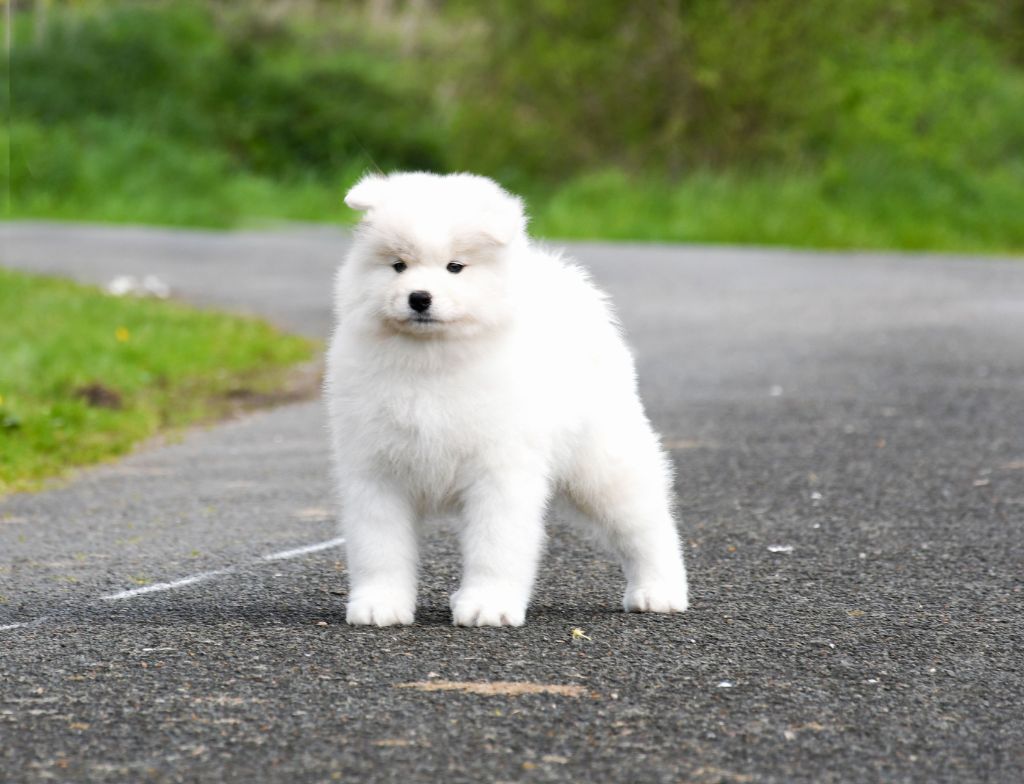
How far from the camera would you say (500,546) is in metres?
5.17

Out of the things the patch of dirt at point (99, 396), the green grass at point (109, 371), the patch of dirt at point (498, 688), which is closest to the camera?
the patch of dirt at point (498, 688)

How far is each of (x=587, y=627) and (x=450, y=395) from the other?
85cm

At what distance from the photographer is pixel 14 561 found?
21.4ft

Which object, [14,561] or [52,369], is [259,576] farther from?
[52,369]

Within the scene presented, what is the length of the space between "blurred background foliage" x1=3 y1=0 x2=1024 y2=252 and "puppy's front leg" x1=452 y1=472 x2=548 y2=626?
732 inches

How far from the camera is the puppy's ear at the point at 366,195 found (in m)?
5.14

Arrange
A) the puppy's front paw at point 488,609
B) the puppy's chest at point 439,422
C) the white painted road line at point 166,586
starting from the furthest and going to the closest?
the white painted road line at point 166,586, the puppy's front paw at point 488,609, the puppy's chest at point 439,422

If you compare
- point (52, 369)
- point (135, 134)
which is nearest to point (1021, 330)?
point (52, 369)

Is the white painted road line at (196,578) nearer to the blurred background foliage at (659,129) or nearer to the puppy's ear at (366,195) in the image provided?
the puppy's ear at (366,195)

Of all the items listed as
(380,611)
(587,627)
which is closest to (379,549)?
(380,611)

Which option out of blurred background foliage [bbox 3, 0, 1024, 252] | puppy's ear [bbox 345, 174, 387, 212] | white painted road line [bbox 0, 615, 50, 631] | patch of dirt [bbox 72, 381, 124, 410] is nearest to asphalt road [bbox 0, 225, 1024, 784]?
white painted road line [bbox 0, 615, 50, 631]

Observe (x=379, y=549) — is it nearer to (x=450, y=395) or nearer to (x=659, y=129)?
(x=450, y=395)

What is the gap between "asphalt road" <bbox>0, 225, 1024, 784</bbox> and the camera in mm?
4082

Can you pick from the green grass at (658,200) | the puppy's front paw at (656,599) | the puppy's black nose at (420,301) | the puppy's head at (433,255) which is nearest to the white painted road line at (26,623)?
the puppy's head at (433,255)
